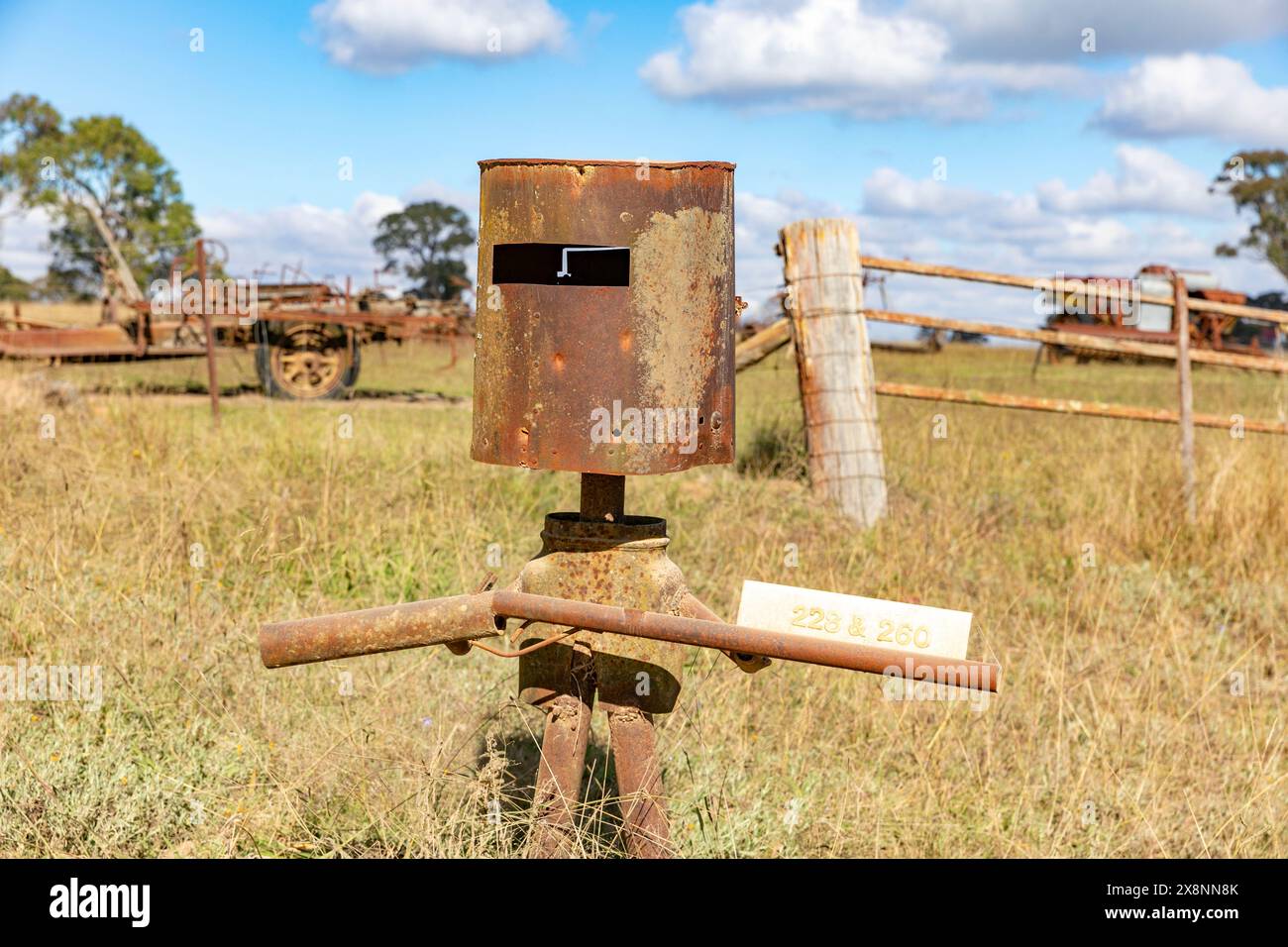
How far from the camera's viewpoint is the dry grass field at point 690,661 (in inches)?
119

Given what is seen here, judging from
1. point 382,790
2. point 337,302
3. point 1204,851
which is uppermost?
→ point 337,302

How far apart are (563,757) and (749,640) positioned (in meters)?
0.64

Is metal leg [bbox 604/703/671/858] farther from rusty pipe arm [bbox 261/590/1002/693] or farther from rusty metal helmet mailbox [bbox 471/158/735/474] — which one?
rusty metal helmet mailbox [bbox 471/158/735/474]

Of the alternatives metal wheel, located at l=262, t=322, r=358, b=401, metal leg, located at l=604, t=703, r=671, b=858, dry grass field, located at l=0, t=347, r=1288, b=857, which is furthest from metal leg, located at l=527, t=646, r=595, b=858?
metal wheel, located at l=262, t=322, r=358, b=401

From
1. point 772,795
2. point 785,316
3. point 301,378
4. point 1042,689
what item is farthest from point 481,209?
point 301,378

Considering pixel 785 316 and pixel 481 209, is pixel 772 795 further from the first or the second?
pixel 785 316

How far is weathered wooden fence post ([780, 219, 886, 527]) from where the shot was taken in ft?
21.0

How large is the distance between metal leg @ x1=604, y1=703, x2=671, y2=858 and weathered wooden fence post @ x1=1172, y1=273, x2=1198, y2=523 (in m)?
5.08

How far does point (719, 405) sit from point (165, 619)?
8.56ft

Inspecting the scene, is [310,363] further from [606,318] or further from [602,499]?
[606,318]

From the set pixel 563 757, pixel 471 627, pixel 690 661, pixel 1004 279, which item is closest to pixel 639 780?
pixel 563 757

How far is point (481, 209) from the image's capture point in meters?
2.33

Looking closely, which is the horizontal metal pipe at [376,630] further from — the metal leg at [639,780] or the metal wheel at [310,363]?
the metal wheel at [310,363]

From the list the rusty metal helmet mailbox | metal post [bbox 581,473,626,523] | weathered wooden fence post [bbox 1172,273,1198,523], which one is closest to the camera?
the rusty metal helmet mailbox
